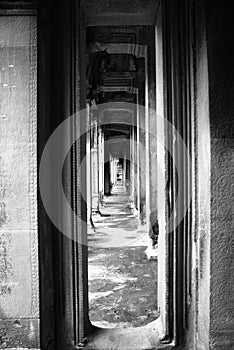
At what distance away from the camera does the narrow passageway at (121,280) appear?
5176 millimetres

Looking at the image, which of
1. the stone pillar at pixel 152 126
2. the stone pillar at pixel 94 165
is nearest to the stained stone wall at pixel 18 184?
the stone pillar at pixel 152 126

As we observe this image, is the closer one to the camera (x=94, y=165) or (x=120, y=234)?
(x=120, y=234)

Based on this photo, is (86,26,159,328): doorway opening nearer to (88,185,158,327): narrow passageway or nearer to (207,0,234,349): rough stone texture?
(88,185,158,327): narrow passageway

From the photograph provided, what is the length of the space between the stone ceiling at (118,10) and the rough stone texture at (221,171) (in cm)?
99

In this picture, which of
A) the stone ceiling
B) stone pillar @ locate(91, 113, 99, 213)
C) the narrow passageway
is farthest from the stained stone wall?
stone pillar @ locate(91, 113, 99, 213)

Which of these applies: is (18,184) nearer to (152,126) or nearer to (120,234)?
(152,126)

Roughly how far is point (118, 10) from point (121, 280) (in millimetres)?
4390

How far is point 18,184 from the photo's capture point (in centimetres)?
334

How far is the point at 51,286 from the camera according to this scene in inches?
141

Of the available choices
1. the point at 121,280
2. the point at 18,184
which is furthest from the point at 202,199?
the point at 121,280

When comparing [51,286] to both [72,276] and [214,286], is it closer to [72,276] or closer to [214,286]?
[72,276]

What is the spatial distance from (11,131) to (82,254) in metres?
1.30

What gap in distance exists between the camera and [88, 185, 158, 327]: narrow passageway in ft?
17.0

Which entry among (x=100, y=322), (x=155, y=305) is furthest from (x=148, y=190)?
(x=100, y=322)
